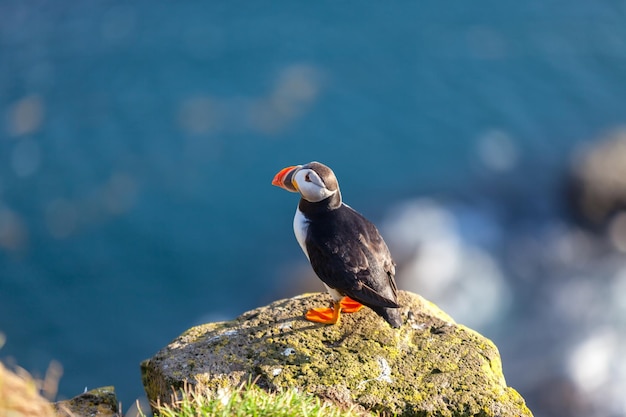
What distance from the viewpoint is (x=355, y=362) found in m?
4.59

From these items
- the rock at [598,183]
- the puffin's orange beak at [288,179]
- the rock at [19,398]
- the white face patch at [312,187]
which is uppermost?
the rock at [598,183]

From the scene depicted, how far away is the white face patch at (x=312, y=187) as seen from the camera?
16.6 feet

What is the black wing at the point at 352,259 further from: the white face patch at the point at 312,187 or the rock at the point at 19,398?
the rock at the point at 19,398

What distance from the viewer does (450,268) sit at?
10.1 metres

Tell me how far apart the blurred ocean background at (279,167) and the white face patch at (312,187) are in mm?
4886

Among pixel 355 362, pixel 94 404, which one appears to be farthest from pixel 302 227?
pixel 94 404

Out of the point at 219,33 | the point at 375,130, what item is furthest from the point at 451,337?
the point at 219,33

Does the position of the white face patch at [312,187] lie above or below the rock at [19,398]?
above

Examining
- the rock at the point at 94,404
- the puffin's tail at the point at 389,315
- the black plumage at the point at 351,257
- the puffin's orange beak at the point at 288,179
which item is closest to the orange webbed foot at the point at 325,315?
the black plumage at the point at 351,257

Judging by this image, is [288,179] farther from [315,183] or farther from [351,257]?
[351,257]

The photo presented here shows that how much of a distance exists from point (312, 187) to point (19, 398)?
2.51m

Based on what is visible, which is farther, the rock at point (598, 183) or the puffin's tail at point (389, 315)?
the rock at point (598, 183)

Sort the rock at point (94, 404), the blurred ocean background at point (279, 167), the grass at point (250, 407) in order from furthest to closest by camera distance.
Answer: the blurred ocean background at point (279, 167)
the rock at point (94, 404)
the grass at point (250, 407)

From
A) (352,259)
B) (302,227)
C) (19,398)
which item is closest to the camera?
(19,398)
